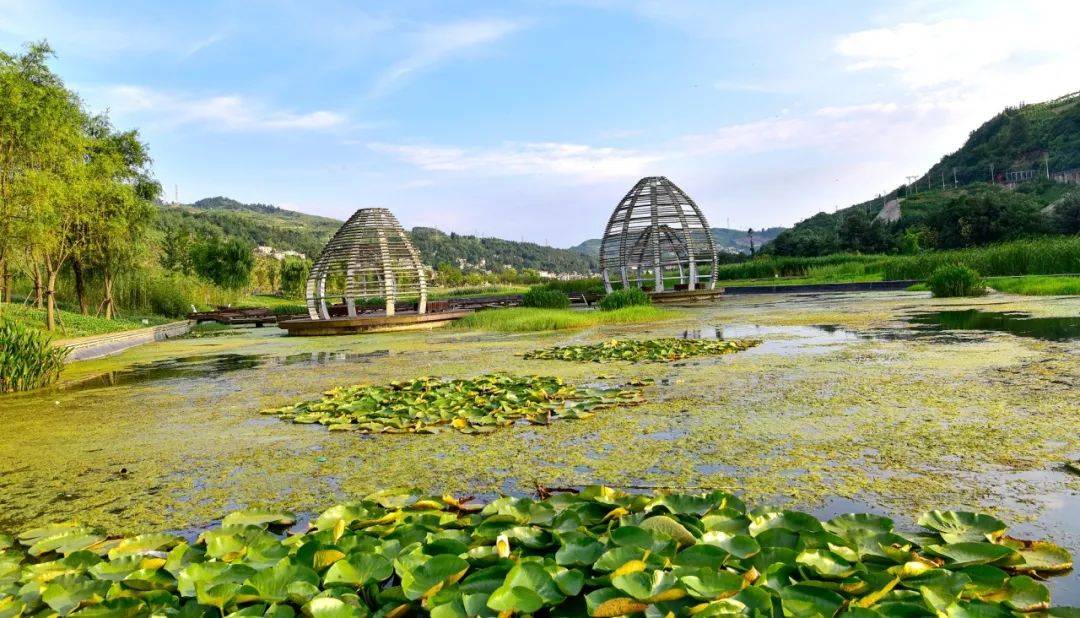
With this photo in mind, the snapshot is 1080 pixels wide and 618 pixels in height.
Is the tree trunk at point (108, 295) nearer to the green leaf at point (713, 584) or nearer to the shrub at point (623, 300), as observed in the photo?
the shrub at point (623, 300)

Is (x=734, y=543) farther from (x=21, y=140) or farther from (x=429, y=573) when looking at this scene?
(x=21, y=140)

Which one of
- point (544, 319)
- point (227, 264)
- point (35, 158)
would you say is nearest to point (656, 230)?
point (544, 319)

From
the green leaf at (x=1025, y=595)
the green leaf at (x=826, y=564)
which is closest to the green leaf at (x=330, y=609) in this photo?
the green leaf at (x=826, y=564)

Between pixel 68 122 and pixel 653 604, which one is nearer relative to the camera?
pixel 653 604

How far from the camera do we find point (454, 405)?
4438 mm

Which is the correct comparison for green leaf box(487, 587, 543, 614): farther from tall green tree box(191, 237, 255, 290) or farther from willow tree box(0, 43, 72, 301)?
tall green tree box(191, 237, 255, 290)

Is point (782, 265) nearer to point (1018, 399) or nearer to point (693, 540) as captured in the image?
point (1018, 399)

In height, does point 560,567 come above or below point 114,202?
below

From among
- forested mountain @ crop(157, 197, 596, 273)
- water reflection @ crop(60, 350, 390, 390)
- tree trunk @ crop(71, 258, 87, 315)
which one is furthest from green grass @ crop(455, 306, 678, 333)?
forested mountain @ crop(157, 197, 596, 273)

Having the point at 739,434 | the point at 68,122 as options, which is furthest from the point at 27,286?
the point at 739,434

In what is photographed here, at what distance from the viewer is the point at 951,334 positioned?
23.9 ft

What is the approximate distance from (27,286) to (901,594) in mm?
28825

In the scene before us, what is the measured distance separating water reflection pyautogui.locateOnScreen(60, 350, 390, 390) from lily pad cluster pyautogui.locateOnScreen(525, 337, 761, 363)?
8.23 feet

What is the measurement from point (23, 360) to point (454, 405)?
4975 mm
